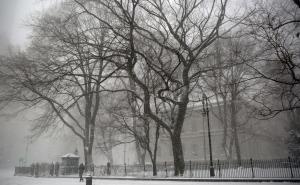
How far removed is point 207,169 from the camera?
24234mm

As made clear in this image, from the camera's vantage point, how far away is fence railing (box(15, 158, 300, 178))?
55.8ft

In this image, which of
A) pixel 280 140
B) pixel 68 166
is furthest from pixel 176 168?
pixel 280 140

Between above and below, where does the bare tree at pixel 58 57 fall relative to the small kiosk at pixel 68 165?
above

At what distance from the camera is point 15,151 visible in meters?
70.4

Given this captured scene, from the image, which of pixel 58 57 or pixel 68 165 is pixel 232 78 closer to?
pixel 58 57

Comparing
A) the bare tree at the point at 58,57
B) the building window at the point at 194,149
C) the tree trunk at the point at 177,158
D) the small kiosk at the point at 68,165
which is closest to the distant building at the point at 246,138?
the building window at the point at 194,149

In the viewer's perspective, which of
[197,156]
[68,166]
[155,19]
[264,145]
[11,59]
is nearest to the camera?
[155,19]

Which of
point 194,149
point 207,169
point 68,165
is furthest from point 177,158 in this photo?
point 194,149

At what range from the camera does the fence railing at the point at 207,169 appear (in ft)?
55.8

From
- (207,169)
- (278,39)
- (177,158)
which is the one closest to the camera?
(278,39)

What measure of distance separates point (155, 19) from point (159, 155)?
139ft

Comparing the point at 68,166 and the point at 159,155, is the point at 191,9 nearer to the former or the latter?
the point at 68,166

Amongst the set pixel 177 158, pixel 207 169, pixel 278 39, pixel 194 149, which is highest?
pixel 278 39

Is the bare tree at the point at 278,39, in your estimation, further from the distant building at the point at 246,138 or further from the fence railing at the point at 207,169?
the distant building at the point at 246,138
